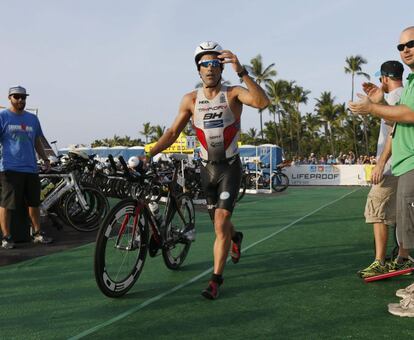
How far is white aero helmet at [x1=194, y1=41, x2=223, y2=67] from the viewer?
394 cm

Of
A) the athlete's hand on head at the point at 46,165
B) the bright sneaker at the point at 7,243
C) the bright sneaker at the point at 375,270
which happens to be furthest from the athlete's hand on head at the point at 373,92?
the bright sneaker at the point at 7,243

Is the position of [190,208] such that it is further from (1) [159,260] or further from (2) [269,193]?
(2) [269,193]

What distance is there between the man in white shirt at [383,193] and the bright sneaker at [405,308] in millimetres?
1007

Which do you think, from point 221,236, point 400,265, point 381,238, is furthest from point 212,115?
point 400,265

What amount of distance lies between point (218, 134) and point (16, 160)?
3511mm

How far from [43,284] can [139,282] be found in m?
0.96

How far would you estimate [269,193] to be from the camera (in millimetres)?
17734

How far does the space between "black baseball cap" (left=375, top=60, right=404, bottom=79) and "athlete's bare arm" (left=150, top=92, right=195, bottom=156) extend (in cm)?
178

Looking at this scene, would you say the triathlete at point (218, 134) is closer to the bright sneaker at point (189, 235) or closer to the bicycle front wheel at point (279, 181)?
the bright sneaker at point (189, 235)

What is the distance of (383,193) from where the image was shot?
443 centimetres

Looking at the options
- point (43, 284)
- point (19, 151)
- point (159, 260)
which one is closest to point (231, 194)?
point (159, 260)

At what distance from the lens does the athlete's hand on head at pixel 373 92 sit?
3467 mm

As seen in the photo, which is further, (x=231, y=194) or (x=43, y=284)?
(x=43, y=284)

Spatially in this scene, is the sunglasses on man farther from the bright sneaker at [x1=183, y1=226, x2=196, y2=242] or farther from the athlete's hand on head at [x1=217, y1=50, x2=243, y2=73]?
the bright sneaker at [x1=183, y1=226, x2=196, y2=242]
